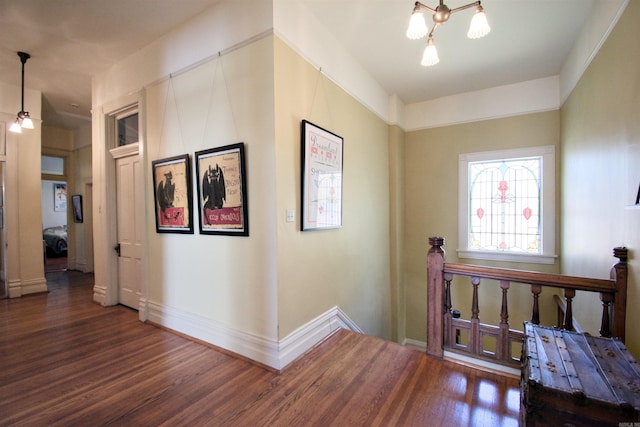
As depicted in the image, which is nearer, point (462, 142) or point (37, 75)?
point (37, 75)

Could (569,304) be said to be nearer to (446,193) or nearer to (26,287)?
(446,193)

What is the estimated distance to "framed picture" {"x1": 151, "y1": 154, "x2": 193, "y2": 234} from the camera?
2.82 meters

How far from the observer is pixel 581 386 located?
3.95ft

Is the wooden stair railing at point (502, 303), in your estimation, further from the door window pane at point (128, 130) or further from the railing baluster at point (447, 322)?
the door window pane at point (128, 130)

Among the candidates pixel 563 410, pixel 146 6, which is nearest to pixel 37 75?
pixel 146 6

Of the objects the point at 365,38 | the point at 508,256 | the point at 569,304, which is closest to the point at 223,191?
the point at 365,38

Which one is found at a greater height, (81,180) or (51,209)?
(81,180)

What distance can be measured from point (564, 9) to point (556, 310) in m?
3.60

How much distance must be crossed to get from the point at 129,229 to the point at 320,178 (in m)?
2.72

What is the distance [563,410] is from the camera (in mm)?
1191

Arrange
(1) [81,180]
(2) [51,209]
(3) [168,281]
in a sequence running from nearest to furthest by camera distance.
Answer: (3) [168,281]
(1) [81,180]
(2) [51,209]

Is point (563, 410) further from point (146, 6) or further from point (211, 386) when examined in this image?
point (146, 6)

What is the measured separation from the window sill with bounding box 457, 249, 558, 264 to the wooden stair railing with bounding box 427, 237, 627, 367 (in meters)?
2.14

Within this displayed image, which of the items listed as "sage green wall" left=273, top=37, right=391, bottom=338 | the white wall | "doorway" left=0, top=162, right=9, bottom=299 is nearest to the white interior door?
the white wall
